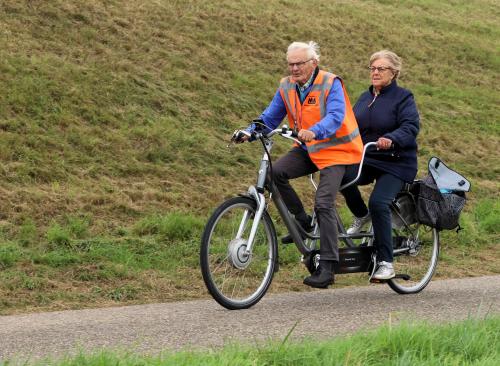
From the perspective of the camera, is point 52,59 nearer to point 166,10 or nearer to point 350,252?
point 166,10

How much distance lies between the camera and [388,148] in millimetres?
7699

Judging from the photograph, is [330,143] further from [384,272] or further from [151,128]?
[151,128]

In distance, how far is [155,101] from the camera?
50.2 ft

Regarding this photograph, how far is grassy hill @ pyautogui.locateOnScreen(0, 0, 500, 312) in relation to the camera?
9383 millimetres

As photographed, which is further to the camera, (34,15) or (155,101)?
(34,15)

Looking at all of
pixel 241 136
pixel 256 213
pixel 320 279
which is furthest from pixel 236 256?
pixel 241 136

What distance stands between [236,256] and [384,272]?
1.48m

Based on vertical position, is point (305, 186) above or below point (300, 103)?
below

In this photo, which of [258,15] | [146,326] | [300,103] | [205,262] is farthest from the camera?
[258,15]

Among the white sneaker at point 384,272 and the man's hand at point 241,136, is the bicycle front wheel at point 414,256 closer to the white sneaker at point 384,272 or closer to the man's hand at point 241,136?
the white sneaker at point 384,272

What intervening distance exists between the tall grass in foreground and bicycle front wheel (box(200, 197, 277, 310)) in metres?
1.50

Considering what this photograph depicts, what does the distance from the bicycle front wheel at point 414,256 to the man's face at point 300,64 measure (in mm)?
1891

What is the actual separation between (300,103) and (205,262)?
157 centimetres

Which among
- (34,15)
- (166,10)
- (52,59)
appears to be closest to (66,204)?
(52,59)
